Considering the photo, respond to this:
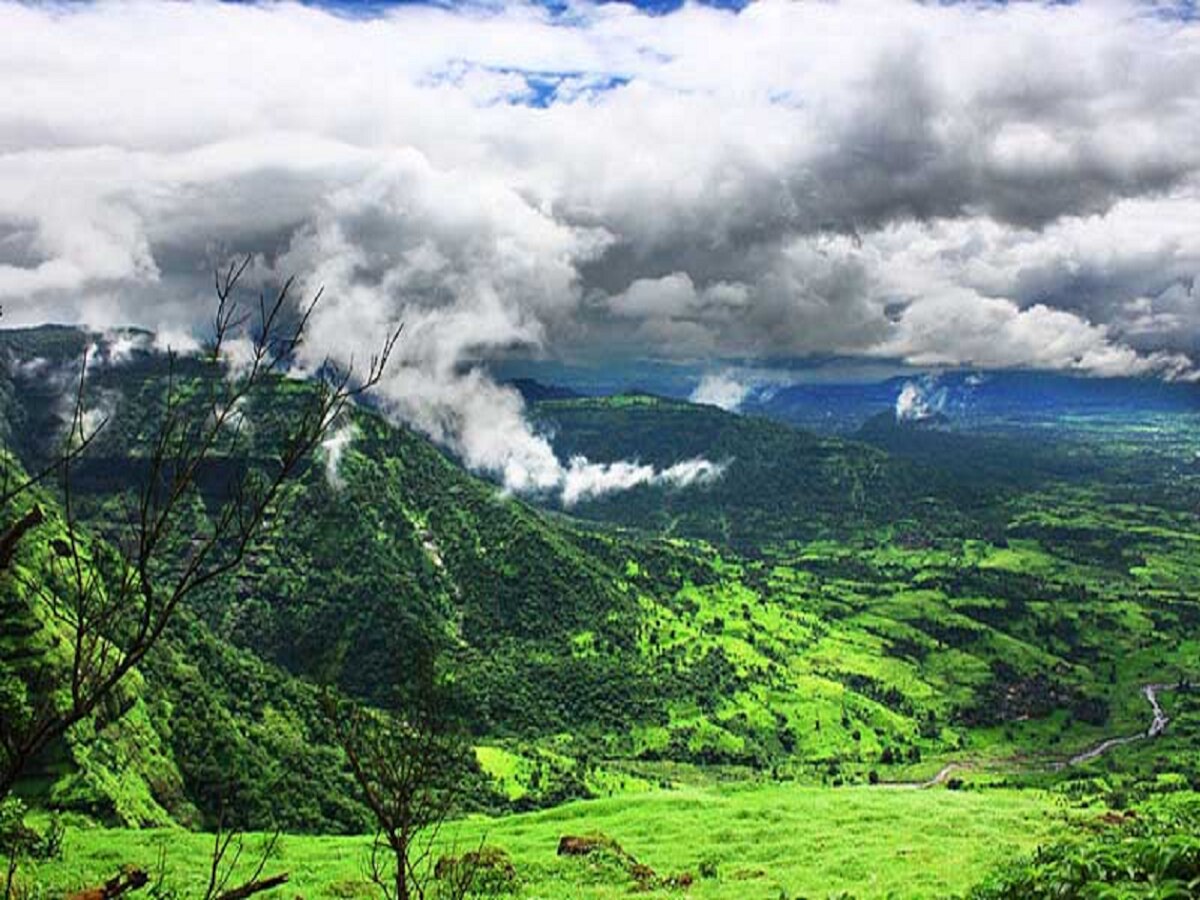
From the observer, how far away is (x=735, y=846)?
4594cm

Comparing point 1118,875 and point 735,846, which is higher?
point 1118,875

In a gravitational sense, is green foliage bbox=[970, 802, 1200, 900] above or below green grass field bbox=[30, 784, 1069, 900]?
above

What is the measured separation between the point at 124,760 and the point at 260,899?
264 ft

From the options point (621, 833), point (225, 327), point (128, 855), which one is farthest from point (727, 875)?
point (225, 327)

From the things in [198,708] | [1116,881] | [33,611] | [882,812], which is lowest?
[198,708]

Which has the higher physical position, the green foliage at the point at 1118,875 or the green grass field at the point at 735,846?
the green foliage at the point at 1118,875

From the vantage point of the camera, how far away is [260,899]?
126 ft

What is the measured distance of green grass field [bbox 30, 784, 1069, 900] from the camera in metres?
38.0

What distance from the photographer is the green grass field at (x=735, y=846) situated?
37969 millimetres

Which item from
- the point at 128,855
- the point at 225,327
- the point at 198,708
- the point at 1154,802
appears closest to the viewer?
the point at 225,327

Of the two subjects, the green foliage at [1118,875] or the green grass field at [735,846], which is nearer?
the green foliage at [1118,875]

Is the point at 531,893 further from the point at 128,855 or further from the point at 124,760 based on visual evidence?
the point at 124,760

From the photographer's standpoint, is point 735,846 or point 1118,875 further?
point 735,846

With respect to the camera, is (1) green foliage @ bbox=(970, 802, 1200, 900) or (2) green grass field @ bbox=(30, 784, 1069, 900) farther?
(2) green grass field @ bbox=(30, 784, 1069, 900)
